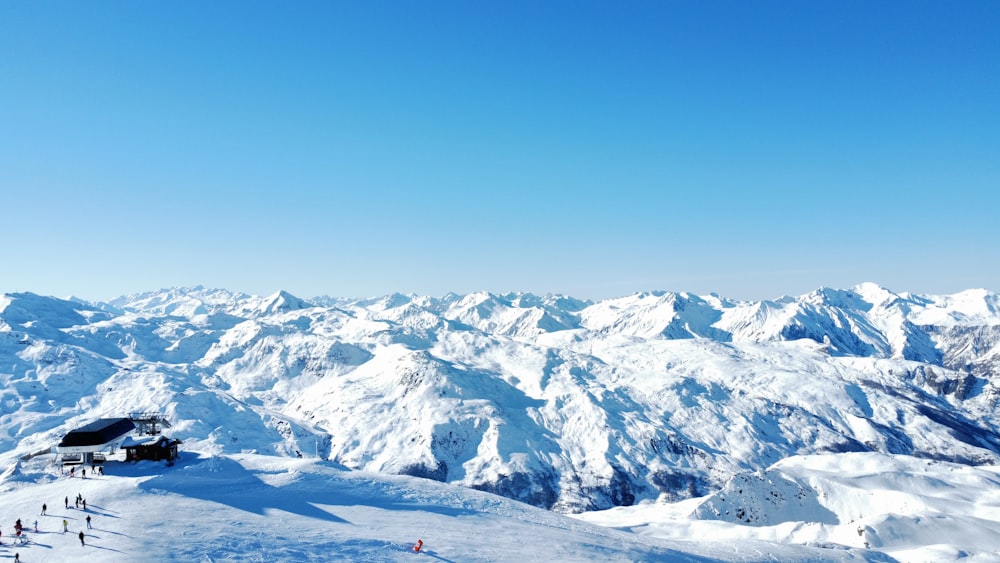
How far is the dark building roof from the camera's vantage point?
68500 mm

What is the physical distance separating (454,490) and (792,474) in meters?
110

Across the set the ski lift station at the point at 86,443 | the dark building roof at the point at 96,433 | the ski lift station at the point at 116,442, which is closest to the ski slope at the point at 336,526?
the ski lift station at the point at 116,442

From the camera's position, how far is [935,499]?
123562 mm

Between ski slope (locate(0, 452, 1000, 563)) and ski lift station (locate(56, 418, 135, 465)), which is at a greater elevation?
ski lift station (locate(56, 418, 135, 465))

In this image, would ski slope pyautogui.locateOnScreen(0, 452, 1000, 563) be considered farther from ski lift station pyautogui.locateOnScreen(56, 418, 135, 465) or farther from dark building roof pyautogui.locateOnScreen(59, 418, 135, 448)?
dark building roof pyautogui.locateOnScreen(59, 418, 135, 448)

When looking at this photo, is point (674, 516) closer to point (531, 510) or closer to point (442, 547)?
Result: point (531, 510)

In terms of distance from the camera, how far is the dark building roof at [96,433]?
6850cm

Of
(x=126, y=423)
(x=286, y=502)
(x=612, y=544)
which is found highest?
(x=126, y=423)

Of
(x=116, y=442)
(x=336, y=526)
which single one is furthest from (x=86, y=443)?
(x=336, y=526)

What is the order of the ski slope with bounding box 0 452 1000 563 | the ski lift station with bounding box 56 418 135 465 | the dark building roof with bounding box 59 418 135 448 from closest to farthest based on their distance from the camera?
the ski slope with bounding box 0 452 1000 563, the ski lift station with bounding box 56 418 135 465, the dark building roof with bounding box 59 418 135 448

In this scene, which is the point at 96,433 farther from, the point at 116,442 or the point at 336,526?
the point at 336,526

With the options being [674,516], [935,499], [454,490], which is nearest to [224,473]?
[454,490]

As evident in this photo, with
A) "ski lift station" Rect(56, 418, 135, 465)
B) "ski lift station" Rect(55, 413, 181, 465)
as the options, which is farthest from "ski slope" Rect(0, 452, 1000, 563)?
"ski lift station" Rect(56, 418, 135, 465)

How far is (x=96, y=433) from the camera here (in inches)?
2758
